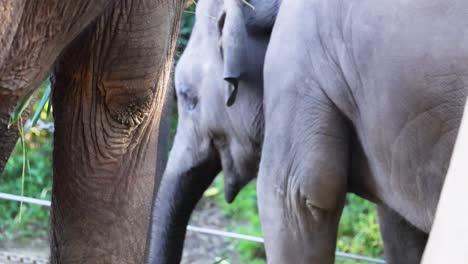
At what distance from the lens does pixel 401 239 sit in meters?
2.62

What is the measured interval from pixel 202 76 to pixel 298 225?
64cm

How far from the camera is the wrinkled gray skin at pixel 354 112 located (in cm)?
171

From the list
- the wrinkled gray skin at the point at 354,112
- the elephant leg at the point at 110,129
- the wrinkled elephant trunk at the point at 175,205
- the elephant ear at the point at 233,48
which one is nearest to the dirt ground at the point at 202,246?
the wrinkled elephant trunk at the point at 175,205

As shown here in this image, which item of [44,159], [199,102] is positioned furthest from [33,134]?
[199,102]

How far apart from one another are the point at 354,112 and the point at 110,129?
0.68 meters

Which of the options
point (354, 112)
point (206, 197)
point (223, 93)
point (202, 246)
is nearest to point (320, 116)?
point (354, 112)

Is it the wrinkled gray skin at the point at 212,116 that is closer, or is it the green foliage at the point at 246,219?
the wrinkled gray skin at the point at 212,116

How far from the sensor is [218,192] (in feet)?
14.8

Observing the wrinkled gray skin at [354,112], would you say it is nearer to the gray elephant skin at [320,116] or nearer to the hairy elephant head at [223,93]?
the gray elephant skin at [320,116]

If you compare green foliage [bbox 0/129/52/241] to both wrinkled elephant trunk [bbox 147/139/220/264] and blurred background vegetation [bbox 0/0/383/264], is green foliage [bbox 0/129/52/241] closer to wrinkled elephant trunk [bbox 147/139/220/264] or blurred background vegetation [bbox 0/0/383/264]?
blurred background vegetation [bbox 0/0/383/264]

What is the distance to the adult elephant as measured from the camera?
1.32m

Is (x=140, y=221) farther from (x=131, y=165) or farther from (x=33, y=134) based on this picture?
(x=33, y=134)

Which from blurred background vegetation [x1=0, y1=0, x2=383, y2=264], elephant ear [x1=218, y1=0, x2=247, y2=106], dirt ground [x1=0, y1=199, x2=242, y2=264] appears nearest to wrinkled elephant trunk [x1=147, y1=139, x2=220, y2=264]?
elephant ear [x1=218, y1=0, x2=247, y2=106]

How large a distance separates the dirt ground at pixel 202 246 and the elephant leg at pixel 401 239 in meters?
1.09
